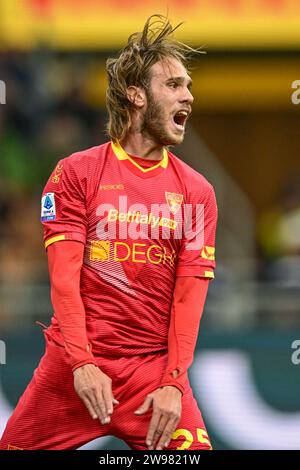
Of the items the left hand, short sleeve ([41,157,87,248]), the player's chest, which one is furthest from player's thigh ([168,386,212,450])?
short sleeve ([41,157,87,248])

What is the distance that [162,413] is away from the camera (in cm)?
469

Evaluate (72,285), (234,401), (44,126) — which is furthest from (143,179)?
(44,126)

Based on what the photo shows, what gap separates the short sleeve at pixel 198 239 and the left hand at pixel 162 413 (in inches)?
21.7

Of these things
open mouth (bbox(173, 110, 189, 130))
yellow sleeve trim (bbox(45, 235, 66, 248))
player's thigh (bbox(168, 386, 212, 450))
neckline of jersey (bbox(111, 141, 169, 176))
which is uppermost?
open mouth (bbox(173, 110, 189, 130))

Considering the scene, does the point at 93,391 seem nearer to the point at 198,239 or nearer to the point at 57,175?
the point at 198,239

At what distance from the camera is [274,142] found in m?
14.8

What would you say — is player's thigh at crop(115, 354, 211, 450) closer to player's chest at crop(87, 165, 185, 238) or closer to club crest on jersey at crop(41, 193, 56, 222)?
player's chest at crop(87, 165, 185, 238)

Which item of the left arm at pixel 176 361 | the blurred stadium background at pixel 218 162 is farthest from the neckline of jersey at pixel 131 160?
the blurred stadium background at pixel 218 162

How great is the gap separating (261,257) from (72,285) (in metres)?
6.88

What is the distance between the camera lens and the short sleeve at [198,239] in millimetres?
4918

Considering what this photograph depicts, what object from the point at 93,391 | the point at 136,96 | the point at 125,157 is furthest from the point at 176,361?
the point at 136,96

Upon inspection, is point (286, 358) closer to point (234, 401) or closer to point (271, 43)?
point (234, 401)

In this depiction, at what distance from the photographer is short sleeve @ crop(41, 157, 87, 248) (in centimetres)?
477
